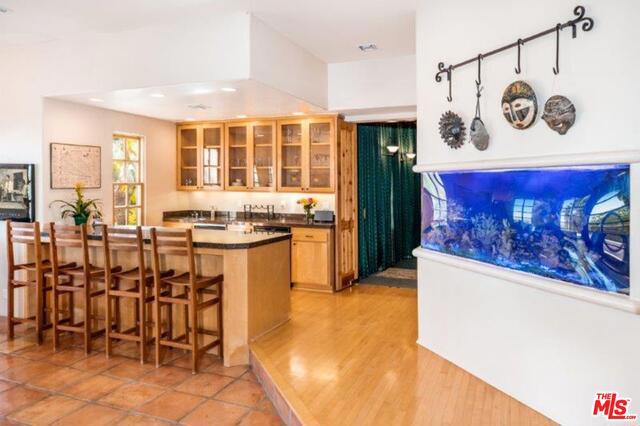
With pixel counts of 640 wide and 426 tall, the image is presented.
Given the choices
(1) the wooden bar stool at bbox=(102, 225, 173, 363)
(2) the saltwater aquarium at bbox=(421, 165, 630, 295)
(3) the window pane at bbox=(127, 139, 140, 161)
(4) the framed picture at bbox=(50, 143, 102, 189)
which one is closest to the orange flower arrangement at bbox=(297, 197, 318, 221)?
(3) the window pane at bbox=(127, 139, 140, 161)

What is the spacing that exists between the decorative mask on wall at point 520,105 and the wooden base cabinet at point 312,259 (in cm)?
340

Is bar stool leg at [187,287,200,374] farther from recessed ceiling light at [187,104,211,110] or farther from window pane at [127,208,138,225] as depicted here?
window pane at [127,208,138,225]

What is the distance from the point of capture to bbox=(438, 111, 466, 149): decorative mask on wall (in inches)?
138

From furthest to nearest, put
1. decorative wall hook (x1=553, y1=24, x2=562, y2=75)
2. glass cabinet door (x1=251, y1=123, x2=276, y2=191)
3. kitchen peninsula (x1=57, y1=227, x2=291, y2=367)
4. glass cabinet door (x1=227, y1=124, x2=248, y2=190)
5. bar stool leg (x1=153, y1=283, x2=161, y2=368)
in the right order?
glass cabinet door (x1=227, y1=124, x2=248, y2=190) → glass cabinet door (x1=251, y1=123, x2=276, y2=191) → kitchen peninsula (x1=57, y1=227, x2=291, y2=367) → bar stool leg (x1=153, y1=283, x2=161, y2=368) → decorative wall hook (x1=553, y1=24, x2=562, y2=75)

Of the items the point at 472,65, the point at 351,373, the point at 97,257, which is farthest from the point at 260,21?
the point at 351,373

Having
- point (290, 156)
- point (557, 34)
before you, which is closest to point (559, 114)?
point (557, 34)

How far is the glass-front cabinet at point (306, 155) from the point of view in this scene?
635cm

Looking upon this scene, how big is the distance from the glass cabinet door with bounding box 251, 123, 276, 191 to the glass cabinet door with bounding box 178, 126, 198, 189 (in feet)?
3.33

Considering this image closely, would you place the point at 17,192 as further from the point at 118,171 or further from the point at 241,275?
the point at 241,275

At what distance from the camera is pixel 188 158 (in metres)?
7.29

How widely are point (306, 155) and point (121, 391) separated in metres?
3.85

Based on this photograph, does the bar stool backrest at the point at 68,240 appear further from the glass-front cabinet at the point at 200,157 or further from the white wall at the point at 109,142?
the glass-front cabinet at the point at 200,157

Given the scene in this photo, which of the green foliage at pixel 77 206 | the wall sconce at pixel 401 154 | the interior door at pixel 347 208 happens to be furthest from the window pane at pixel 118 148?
the wall sconce at pixel 401 154

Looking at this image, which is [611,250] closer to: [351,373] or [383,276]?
[351,373]
